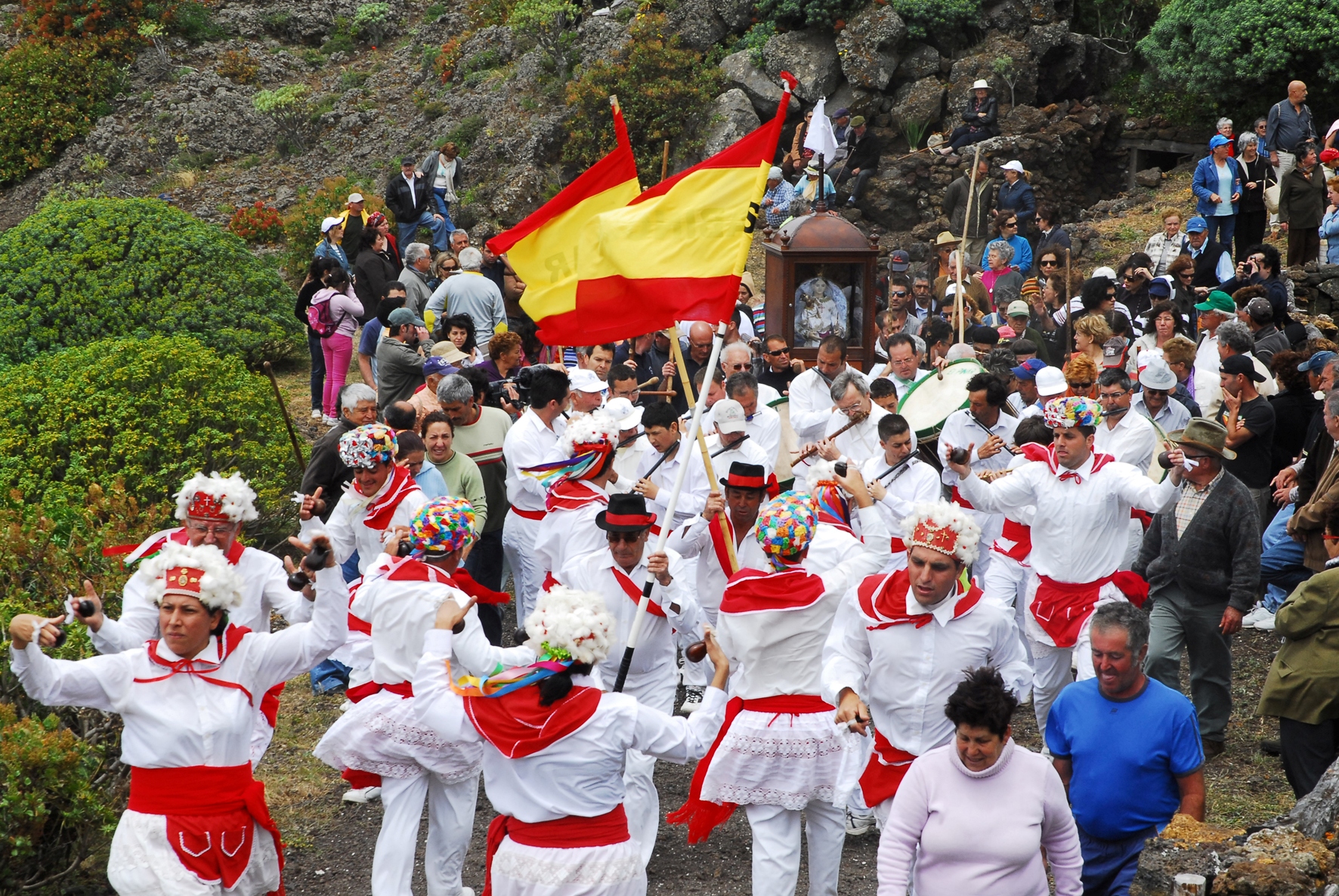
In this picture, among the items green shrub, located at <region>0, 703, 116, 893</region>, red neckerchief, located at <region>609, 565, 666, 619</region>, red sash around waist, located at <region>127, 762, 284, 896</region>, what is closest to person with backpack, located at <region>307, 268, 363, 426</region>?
green shrub, located at <region>0, 703, 116, 893</region>

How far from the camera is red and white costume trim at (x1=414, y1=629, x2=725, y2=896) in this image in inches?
184

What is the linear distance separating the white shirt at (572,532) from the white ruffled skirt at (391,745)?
1.66m

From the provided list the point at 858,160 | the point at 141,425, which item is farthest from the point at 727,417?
the point at 858,160

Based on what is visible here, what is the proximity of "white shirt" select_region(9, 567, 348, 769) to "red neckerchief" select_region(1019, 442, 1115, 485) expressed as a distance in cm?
462

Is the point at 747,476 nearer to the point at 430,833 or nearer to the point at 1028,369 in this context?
the point at 430,833

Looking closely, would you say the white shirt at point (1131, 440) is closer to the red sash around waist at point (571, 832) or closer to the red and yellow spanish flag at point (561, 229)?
the red and yellow spanish flag at point (561, 229)

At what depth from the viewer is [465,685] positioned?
16.5 ft

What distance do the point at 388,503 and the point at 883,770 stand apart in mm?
3132

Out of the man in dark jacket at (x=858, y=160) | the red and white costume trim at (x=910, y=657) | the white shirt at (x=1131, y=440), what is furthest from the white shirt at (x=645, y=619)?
the man in dark jacket at (x=858, y=160)

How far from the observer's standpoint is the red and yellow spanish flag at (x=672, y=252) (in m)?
6.69

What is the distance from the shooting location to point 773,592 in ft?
18.2

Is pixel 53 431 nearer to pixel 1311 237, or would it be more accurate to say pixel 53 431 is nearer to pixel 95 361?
pixel 95 361

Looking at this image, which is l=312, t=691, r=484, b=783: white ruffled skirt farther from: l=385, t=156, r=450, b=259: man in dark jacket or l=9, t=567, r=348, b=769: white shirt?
l=385, t=156, r=450, b=259: man in dark jacket

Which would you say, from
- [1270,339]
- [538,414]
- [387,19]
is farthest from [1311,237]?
[387,19]
